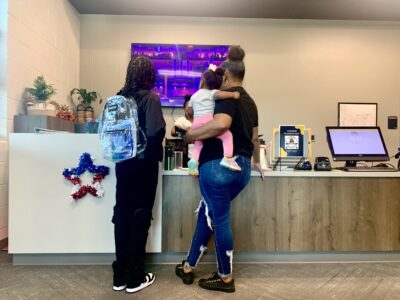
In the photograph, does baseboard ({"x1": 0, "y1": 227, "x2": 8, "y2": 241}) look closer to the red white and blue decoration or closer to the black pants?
the red white and blue decoration

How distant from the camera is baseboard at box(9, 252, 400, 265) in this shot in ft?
7.43

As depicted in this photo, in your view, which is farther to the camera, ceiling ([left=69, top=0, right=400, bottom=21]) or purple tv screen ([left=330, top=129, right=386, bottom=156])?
ceiling ([left=69, top=0, right=400, bottom=21])

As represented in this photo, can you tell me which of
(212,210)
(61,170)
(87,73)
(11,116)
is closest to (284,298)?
(212,210)

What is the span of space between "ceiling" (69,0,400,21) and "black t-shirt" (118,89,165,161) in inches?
96.6

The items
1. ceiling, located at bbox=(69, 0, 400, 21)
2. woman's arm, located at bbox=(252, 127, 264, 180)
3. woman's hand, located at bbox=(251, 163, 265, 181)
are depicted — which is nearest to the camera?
woman's arm, located at bbox=(252, 127, 264, 180)

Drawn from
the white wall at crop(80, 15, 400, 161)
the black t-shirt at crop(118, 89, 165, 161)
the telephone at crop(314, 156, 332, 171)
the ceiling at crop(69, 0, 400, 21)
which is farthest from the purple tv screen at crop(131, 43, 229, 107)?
the black t-shirt at crop(118, 89, 165, 161)

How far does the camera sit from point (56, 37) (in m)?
3.59

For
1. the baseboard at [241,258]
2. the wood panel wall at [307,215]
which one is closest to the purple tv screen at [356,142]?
the wood panel wall at [307,215]

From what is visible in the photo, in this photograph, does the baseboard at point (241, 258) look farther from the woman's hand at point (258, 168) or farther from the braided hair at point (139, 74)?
the braided hair at point (139, 74)

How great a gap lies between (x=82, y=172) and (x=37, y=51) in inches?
67.3

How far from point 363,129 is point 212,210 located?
5.04 ft

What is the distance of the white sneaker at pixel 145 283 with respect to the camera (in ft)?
6.13

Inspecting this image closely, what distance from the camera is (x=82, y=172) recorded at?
218 centimetres

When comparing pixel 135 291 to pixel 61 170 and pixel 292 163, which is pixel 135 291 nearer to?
pixel 61 170
